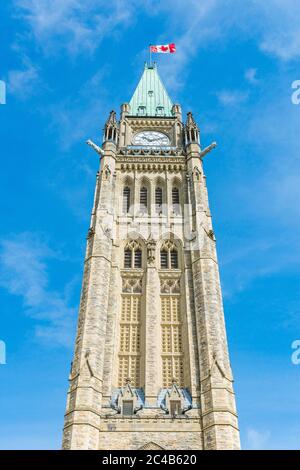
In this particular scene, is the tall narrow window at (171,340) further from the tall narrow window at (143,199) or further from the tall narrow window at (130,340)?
the tall narrow window at (143,199)

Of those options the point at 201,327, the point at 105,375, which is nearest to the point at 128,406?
the point at 105,375

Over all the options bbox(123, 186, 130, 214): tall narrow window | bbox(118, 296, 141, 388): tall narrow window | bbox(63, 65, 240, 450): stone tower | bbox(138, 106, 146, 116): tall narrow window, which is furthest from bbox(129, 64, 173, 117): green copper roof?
bbox(118, 296, 141, 388): tall narrow window

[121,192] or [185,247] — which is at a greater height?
[121,192]

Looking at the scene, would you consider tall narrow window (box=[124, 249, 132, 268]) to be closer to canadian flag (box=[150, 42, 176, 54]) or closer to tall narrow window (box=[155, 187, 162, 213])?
tall narrow window (box=[155, 187, 162, 213])

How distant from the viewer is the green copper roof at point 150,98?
52312 mm

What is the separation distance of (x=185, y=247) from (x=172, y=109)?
23329 mm

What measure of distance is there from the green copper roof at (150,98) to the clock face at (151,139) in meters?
4.27

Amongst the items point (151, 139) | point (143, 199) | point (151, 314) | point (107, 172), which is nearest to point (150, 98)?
point (151, 139)

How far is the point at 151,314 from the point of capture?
3103cm

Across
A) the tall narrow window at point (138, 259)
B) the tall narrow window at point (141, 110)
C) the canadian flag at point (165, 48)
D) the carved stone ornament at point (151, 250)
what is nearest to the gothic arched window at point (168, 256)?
the carved stone ornament at point (151, 250)

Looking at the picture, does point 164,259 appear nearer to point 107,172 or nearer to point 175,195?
point 175,195

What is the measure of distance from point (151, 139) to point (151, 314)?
2239cm
